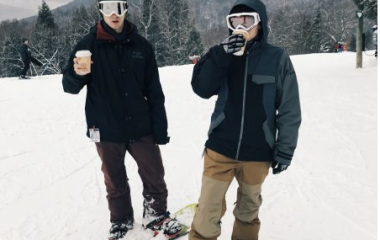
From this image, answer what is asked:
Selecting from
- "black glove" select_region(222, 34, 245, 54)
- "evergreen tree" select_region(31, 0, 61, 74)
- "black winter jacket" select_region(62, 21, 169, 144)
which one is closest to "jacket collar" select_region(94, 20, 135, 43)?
"black winter jacket" select_region(62, 21, 169, 144)

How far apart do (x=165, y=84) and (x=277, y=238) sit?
9135mm

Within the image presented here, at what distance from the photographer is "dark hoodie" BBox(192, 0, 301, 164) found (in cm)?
236

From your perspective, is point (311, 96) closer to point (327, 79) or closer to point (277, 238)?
point (327, 79)

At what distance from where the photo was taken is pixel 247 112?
2.40 meters

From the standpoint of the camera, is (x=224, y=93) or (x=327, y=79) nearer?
(x=224, y=93)

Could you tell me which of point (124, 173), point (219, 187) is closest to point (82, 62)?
point (124, 173)

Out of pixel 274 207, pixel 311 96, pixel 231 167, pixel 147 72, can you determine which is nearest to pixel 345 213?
pixel 274 207

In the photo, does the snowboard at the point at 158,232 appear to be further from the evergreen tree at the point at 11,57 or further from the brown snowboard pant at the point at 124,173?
the evergreen tree at the point at 11,57

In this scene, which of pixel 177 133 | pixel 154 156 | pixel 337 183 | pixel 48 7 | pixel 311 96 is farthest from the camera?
pixel 48 7

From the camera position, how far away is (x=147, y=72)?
288 centimetres

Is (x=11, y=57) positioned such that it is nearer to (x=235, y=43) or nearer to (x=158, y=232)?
(x=158, y=232)

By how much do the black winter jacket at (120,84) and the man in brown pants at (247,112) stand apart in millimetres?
604

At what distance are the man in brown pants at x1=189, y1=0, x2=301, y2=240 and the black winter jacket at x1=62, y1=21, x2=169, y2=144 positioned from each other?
0.60 m

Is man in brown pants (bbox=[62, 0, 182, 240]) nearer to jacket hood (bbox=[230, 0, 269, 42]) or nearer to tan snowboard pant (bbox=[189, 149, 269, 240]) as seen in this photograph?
tan snowboard pant (bbox=[189, 149, 269, 240])
